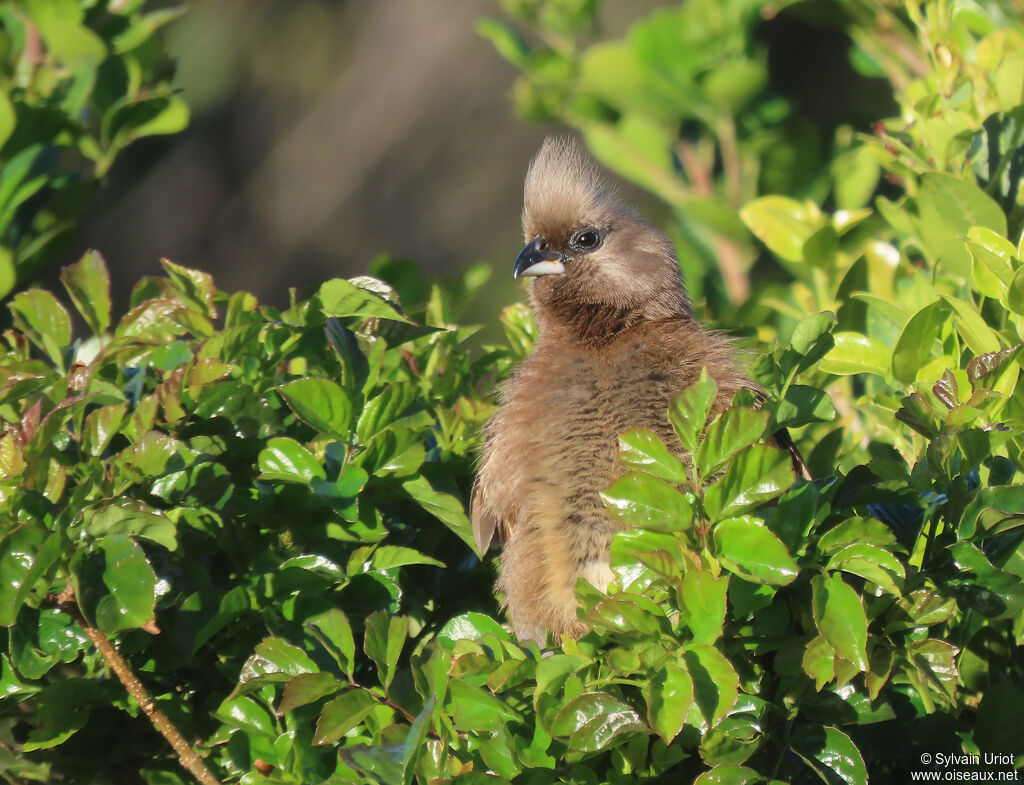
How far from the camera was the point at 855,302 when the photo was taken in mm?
2619

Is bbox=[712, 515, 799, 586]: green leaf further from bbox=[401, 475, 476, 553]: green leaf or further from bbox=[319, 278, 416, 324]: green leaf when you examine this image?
bbox=[319, 278, 416, 324]: green leaf

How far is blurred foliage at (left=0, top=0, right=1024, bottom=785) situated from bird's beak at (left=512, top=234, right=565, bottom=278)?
2.82 ft

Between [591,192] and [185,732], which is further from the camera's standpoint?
[591,192]

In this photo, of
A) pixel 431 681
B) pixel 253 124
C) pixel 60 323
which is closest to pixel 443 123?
pixel 253 124

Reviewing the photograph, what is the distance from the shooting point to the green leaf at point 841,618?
1.52 m

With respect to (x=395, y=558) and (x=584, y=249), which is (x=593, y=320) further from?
(x=395, y=558)

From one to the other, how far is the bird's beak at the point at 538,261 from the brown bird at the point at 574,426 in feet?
0.75

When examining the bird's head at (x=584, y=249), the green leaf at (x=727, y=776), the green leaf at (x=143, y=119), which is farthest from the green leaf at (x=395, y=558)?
the green leaf at (x=143, y=119)

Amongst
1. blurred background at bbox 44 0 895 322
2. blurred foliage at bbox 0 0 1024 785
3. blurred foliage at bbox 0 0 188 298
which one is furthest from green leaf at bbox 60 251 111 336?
blurred background at bbox 44 0 895 322

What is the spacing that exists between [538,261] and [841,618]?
73.8 inches

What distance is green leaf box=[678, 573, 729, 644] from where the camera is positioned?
1.52 meters

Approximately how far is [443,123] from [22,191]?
655 centimetres

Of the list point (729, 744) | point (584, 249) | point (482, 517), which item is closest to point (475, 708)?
point (729, 744)

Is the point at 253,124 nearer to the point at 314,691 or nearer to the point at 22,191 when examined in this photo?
the point at 22,191
